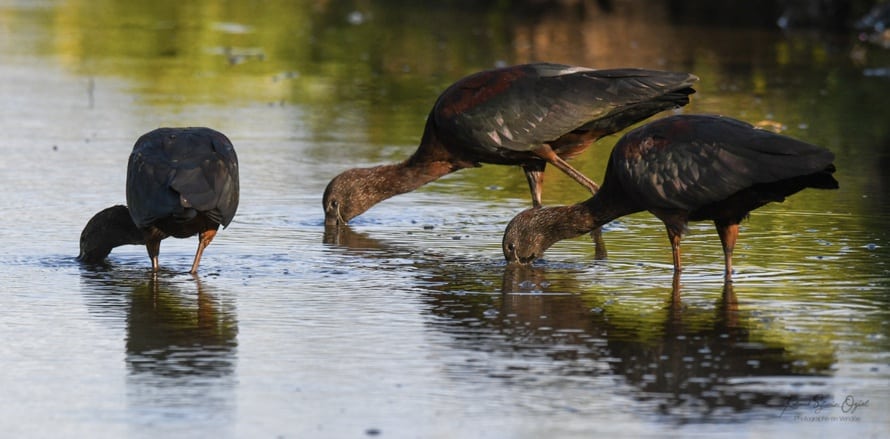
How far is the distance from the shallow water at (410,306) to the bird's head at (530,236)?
0.33 ft

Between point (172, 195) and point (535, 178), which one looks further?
point (535, 178)

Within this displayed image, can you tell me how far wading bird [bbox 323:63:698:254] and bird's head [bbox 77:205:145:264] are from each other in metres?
2.31

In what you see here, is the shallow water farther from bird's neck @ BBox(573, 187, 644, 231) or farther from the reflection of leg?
bird's neck @ BBox(573, 187, 644, 231)

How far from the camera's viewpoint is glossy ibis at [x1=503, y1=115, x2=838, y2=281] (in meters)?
8.61

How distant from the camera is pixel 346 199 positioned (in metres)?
11.5

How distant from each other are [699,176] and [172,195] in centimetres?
283

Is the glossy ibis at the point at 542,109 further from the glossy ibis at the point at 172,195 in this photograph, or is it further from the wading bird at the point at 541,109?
the glossy ibis at the point at 172,195

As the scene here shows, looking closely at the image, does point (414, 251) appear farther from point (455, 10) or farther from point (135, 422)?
point (455, 10)

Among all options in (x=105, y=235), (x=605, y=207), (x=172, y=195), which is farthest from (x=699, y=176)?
(x=105, y=235)

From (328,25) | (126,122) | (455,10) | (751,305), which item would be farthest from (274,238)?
(455,10)

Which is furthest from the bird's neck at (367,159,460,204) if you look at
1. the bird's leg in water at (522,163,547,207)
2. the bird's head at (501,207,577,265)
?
the bird's head at (501,207,577,265)

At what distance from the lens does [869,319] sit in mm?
8133

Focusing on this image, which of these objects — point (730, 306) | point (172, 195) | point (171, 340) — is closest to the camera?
point (171, 340)
